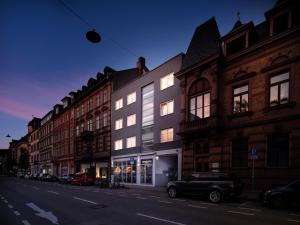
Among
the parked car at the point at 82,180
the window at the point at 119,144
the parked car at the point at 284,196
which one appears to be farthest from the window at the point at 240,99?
the parked car at the point at 82,180

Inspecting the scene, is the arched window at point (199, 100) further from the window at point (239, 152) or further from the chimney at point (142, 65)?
the chimney at point (142, 65)

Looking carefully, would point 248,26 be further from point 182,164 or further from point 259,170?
point 182,164

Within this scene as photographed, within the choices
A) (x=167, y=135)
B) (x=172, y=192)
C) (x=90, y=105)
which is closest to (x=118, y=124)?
(x=90, y=105)

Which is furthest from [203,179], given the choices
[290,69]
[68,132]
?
[68,132]

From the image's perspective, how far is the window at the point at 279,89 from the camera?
17609 millimetres

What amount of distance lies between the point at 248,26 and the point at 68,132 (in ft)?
148

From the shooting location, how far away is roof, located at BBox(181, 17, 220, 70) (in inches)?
920

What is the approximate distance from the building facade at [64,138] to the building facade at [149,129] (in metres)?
20.1

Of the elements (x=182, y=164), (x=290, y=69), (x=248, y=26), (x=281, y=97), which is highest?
(x=248, y=26)

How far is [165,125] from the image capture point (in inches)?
1100

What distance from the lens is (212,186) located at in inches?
601

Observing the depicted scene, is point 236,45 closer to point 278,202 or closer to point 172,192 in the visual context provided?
point 172,192

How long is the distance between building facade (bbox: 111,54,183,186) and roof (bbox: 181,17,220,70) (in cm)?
164

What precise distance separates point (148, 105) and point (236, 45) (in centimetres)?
1309
